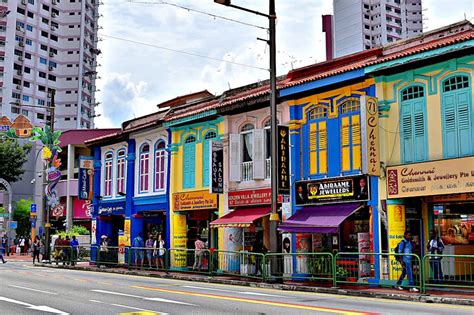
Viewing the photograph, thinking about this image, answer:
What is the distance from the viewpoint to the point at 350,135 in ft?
69.1

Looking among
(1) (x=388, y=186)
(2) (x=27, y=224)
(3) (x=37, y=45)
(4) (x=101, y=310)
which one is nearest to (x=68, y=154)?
(2) (x=27, y=224)

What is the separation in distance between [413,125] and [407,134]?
1.16 ft

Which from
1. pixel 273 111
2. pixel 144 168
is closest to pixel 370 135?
pixel 273 111

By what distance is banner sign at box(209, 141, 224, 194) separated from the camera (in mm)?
25484

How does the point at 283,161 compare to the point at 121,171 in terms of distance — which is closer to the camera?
the point at 283,161

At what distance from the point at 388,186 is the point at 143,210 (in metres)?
15.1

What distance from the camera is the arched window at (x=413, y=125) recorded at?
19.2 meters

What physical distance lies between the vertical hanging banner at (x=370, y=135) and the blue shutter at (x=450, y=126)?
2.15 m

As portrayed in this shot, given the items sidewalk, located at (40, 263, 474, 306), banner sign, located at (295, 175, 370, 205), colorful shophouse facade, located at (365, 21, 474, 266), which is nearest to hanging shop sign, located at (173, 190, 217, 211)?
sidewalk, located at (40, 263, 474, 306)

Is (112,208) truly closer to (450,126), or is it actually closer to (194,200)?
(194,200)

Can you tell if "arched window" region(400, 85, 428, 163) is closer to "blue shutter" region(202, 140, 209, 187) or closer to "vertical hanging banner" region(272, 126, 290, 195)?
"vertical hanging banner" region(272, 126, 290, 195)

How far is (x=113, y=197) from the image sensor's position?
110 feet

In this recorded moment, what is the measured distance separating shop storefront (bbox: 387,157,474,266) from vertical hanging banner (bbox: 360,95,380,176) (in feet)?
2.14

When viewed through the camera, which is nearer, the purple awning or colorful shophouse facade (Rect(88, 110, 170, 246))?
the purple awning
